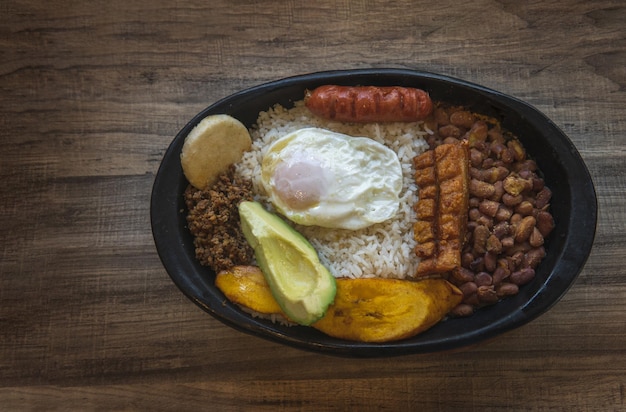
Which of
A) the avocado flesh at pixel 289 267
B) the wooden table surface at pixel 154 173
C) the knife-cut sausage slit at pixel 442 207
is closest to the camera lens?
the avocado flesh at pixel 289 267

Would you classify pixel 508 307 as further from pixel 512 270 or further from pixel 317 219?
pixel 317 219

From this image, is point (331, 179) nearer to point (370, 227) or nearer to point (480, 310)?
point (370, 227)

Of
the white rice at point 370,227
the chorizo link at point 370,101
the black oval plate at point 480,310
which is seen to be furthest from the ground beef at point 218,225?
the chorizo link at point 370,101

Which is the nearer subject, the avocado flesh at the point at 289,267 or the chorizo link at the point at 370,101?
the avocado flesh at the point at 289,267

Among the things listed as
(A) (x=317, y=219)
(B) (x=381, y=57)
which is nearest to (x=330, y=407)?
(A) (x=317, y=219)

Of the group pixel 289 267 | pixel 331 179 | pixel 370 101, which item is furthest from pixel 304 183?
pixel 370 101

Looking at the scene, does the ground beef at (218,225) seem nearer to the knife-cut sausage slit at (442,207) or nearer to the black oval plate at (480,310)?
the black oval plate at (480,310)
